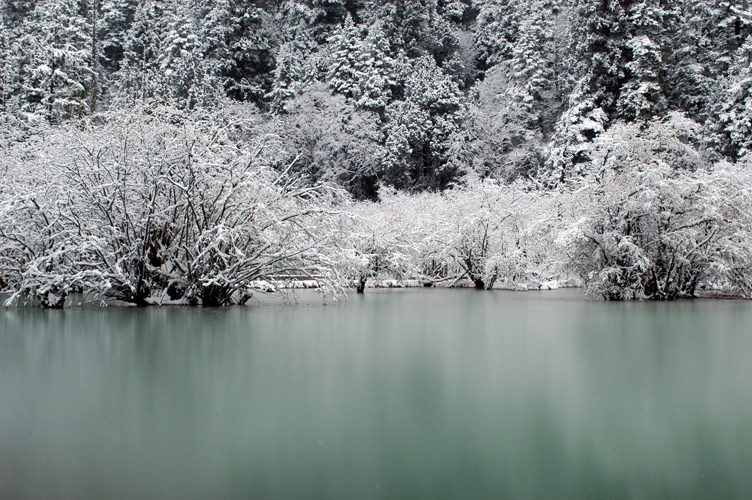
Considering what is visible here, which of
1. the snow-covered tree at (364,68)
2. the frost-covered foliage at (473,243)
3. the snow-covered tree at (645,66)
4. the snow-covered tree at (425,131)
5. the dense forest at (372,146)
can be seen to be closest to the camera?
the dense forest at (372,146)

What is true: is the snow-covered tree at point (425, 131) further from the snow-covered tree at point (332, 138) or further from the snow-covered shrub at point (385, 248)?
the snow-covered shrub at point (385, 248)

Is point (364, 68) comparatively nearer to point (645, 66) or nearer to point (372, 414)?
point (645, 66)

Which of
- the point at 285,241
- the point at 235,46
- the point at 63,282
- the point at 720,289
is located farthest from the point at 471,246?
the point at 235,46

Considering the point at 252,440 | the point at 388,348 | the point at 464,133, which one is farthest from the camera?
the point at 464,133

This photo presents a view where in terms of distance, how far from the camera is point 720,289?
19.3m

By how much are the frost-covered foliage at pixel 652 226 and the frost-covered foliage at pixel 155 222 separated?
22.5 feet

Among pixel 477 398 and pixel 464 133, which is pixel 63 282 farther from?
pixel 464 133

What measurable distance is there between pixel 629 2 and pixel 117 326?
117 feet

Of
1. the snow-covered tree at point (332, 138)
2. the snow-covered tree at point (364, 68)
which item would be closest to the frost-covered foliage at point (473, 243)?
the snow-covered tree at point (332, 138)

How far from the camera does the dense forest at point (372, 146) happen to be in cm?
1291

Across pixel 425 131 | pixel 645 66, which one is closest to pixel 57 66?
pixel 425 131

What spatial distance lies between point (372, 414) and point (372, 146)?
107ft

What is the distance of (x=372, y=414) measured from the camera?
4.57m

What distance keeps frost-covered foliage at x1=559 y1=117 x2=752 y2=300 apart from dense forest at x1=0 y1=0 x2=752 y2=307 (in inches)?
2.8
